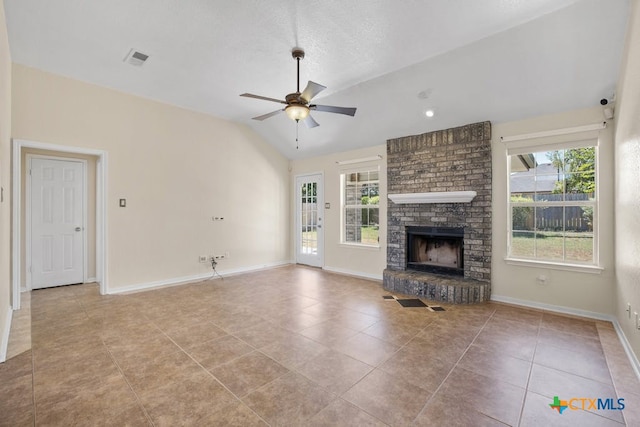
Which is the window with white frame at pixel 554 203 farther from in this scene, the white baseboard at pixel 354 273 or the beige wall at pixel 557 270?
the white baseboard at pixel 354 273

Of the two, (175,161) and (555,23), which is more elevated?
(555,23)

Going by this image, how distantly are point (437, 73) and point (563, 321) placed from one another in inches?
132

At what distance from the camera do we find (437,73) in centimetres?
376

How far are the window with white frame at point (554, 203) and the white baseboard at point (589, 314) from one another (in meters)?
0.59

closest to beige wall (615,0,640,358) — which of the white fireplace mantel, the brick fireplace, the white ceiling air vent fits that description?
the brick fireplace

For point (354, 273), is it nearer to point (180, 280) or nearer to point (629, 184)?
point (180, 280)

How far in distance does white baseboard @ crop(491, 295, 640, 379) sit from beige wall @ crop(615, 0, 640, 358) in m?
0.08

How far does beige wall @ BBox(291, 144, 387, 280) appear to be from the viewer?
5504 millimetres

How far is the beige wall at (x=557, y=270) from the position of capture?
11.2 feet

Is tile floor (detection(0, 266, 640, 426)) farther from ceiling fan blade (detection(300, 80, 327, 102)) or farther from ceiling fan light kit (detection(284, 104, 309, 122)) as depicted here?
ceiling fan blade (detection(300, 80, 327, 102))

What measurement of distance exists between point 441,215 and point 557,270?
161 cm

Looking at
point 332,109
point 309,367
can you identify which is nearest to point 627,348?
point 309,367

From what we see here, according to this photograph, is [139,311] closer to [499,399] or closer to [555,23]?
[499,399]

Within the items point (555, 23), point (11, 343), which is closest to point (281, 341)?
point (11, 343)
